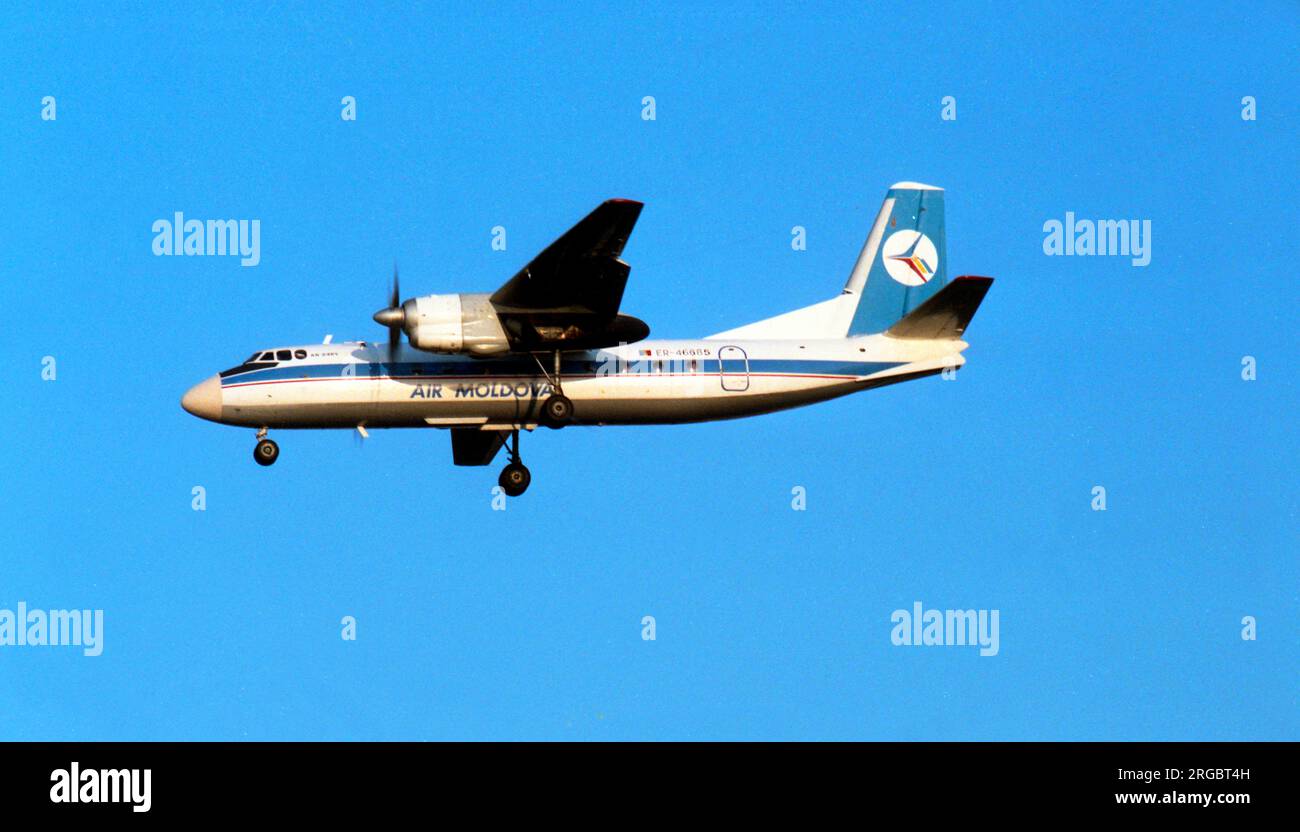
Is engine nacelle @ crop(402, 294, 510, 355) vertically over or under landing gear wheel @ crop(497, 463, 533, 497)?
over

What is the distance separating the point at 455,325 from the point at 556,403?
7.67ft

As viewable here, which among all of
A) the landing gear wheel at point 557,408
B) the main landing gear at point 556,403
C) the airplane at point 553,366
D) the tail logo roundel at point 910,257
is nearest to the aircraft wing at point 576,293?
the airplane at point 553,366

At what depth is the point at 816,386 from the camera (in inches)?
1389

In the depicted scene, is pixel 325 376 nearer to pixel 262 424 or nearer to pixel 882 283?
pixel 262 424

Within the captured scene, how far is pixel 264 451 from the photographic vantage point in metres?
33.9

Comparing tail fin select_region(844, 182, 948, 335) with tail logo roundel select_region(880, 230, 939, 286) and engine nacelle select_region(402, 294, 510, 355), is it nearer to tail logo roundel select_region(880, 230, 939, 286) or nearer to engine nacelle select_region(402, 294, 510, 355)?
tail logo roundel select_region(880, 230, 939, 286)

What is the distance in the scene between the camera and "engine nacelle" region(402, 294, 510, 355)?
109ft

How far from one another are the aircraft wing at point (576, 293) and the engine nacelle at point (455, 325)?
24 centimetres

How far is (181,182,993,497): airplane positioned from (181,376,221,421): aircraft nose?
2cm

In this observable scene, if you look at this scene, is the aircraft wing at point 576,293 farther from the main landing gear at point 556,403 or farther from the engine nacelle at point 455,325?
the main landing gear at point 556,403

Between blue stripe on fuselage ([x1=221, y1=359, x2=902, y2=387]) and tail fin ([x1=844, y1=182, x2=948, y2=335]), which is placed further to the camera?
tail fin ([x1=844, y1=182, x2=948, y2=335])

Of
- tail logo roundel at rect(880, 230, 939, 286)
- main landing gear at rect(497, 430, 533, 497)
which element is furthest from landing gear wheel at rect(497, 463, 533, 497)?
tail logo roundel at rect(880, 230, 939, 286)

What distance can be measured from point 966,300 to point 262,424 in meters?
12.5
